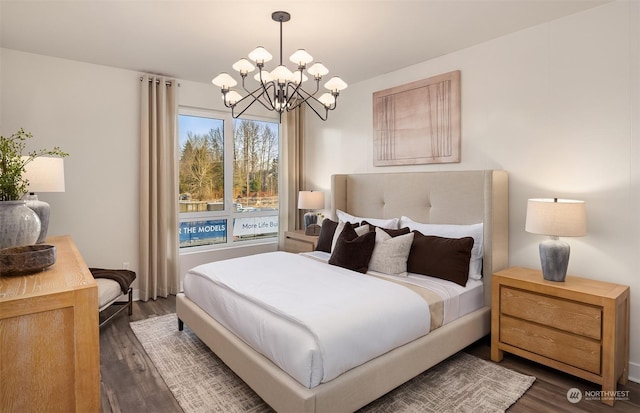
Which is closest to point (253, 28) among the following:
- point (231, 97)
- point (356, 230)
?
point (231, 97)

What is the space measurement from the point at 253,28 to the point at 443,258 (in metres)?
2.44

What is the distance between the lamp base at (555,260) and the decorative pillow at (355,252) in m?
1.30

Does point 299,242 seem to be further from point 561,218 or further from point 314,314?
point 561,218

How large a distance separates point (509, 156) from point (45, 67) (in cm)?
458

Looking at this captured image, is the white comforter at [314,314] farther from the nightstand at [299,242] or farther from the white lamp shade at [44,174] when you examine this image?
the white lamp shade at [44,174]

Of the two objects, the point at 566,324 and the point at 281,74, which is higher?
the point at 281,74

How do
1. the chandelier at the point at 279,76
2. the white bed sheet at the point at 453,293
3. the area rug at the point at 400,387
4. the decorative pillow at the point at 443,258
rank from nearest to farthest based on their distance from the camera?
the area rug at the point at 400,387
the chandelier at the point at 279,76
the white bed sheet at the point at 453,293
the decorative pillow at the point at 443,258

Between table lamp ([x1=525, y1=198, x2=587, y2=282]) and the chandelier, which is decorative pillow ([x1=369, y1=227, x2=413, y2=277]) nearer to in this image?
table lamp ([x1=525, y1=198, x2=587, y2=282])

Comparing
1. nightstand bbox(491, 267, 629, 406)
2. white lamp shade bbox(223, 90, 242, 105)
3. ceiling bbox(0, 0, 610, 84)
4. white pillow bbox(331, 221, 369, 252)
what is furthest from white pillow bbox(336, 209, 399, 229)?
white lamp shade bbox(223, 90, 242, 105)

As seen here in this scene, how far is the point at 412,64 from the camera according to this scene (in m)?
3.73

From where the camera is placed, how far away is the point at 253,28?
284cm

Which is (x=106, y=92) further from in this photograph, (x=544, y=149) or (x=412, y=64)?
(x=544, y=149)

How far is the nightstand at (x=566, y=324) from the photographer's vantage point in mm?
2168

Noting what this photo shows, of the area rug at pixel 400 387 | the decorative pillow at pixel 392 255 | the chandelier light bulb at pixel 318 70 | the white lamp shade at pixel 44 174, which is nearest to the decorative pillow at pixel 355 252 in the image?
the decorative pillow at pixel 392 255
